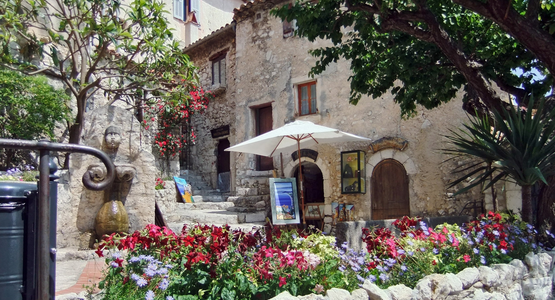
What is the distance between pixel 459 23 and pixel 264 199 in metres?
6.99

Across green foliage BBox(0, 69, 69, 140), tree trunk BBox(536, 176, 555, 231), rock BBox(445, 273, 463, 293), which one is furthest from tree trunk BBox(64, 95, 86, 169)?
tree trunk BBox(536, 176, 555, 231)

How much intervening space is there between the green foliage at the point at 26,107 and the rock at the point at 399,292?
826 cm

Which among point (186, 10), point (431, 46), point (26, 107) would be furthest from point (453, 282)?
point (186, 10)

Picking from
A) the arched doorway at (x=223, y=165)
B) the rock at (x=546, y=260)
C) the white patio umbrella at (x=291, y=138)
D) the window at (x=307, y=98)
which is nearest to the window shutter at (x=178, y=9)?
the arched doorway at (x=223, y=165)

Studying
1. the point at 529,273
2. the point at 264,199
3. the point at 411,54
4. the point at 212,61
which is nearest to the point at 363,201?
the point at 264,199

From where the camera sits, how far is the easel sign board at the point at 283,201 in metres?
8.43

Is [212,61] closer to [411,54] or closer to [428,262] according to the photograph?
[411,54]

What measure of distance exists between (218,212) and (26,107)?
4.87 metres

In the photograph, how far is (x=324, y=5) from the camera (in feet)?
19.1

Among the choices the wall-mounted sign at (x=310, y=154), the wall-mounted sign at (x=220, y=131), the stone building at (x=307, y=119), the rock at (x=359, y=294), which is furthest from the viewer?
the wall-mounted sign at (x=220, y=131)

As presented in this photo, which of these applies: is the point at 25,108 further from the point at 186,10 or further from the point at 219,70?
the point at 186,10

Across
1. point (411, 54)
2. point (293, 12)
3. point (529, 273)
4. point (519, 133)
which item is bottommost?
point (529, 273)

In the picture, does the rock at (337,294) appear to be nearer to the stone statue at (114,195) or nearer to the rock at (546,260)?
the rock at (546,260)

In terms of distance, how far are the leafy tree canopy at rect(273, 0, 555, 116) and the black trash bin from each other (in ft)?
15.0
